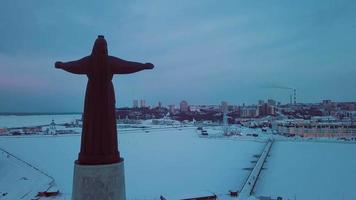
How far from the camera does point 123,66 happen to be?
3.46m

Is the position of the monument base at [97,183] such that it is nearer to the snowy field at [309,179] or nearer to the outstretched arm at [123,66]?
the outstretched arm at [123,66]

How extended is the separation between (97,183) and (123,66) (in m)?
1.17

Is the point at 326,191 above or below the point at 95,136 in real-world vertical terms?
below

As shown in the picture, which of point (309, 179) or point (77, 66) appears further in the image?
point (309, 179)

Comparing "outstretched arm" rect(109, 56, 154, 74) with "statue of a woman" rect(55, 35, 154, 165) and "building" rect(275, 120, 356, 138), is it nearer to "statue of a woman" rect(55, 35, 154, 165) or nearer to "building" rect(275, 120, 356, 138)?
"statue of a woman" rect(55, 35, 154, 165)

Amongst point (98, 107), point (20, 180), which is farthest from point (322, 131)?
point (98, 107)

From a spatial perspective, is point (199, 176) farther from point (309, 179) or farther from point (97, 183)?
point (97, 183)

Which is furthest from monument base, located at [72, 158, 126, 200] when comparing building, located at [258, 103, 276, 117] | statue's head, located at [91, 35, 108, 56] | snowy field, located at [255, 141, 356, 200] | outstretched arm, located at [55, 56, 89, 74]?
building, located at [258, 103, 276, 117]

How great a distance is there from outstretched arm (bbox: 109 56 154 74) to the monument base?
0.95m

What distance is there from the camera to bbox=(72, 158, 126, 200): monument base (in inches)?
120

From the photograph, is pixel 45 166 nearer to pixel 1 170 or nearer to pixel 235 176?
pixel 1 170

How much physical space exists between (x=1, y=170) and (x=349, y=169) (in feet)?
54.3

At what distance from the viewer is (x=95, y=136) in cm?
326

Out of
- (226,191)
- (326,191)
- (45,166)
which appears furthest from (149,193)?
(45,166)
